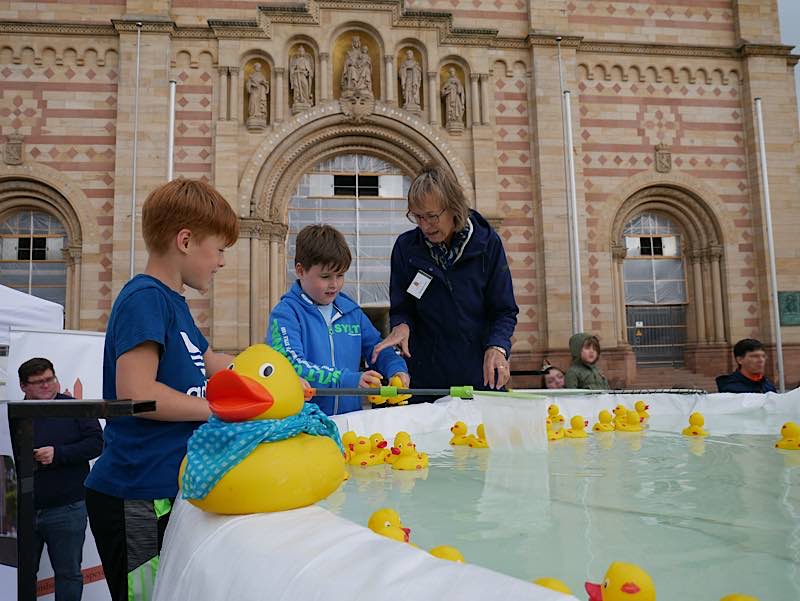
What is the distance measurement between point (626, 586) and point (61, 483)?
389 centimetres

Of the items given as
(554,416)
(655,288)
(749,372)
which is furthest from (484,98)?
(554,416)

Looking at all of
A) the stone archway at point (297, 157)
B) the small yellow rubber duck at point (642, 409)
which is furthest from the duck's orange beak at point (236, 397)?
the stone archway at point (297, 157)

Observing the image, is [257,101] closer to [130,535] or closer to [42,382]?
[42,382]

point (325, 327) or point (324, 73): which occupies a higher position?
point (324, 73)

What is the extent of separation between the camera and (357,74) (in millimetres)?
12945

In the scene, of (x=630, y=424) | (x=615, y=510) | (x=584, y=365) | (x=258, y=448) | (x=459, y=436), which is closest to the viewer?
(x=258, y=448)

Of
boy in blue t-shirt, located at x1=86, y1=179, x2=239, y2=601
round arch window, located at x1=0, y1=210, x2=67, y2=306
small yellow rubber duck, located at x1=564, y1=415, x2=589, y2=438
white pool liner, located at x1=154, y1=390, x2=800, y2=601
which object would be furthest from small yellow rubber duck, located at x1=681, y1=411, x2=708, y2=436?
round arch window, located at x1=0, y1=210, x2=67, y2=306

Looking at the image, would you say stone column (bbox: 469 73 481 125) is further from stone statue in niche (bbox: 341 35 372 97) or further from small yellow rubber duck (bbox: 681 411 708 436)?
small yellow rubber duck (bbox: 681 411 708 436)

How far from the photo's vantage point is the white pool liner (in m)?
0.65

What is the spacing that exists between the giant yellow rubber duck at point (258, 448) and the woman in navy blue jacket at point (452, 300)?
1.95 meters

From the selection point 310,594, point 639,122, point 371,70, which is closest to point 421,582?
point 310,594

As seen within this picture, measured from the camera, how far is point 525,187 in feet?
44.0

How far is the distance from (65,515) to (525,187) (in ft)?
38.4

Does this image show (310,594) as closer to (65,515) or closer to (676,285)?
(65,515)
